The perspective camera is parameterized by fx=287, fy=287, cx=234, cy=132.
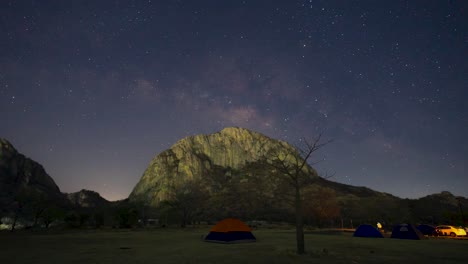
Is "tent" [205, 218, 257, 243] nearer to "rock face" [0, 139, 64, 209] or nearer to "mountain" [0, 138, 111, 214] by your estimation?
"mountain" [0, 138, 111, 214]

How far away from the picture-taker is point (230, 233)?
27031 millimetres

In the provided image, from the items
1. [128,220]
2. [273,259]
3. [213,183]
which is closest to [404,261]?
[273,259]

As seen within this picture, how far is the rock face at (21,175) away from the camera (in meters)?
152

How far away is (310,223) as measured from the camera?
95750 mm

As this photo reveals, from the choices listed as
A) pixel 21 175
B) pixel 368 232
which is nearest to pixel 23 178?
pixel 21 175

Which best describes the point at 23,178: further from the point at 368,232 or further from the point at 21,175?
the point at 368,232

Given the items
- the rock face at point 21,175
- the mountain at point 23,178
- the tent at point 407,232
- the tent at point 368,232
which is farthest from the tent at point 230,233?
the rock face at point 21,175

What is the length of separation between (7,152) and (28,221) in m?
102

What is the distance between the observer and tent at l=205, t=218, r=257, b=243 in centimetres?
2691

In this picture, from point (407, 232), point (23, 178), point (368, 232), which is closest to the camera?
point (407, 232)

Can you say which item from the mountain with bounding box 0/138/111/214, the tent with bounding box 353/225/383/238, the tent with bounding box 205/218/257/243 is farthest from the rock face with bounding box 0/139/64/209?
the tent with bounding box 353/225/383/238

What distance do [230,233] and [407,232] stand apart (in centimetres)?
2205

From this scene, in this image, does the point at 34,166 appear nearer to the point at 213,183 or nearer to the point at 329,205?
the point at 213,183

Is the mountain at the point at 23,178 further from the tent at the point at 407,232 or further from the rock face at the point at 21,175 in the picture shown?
the tent at the point at 407,232
